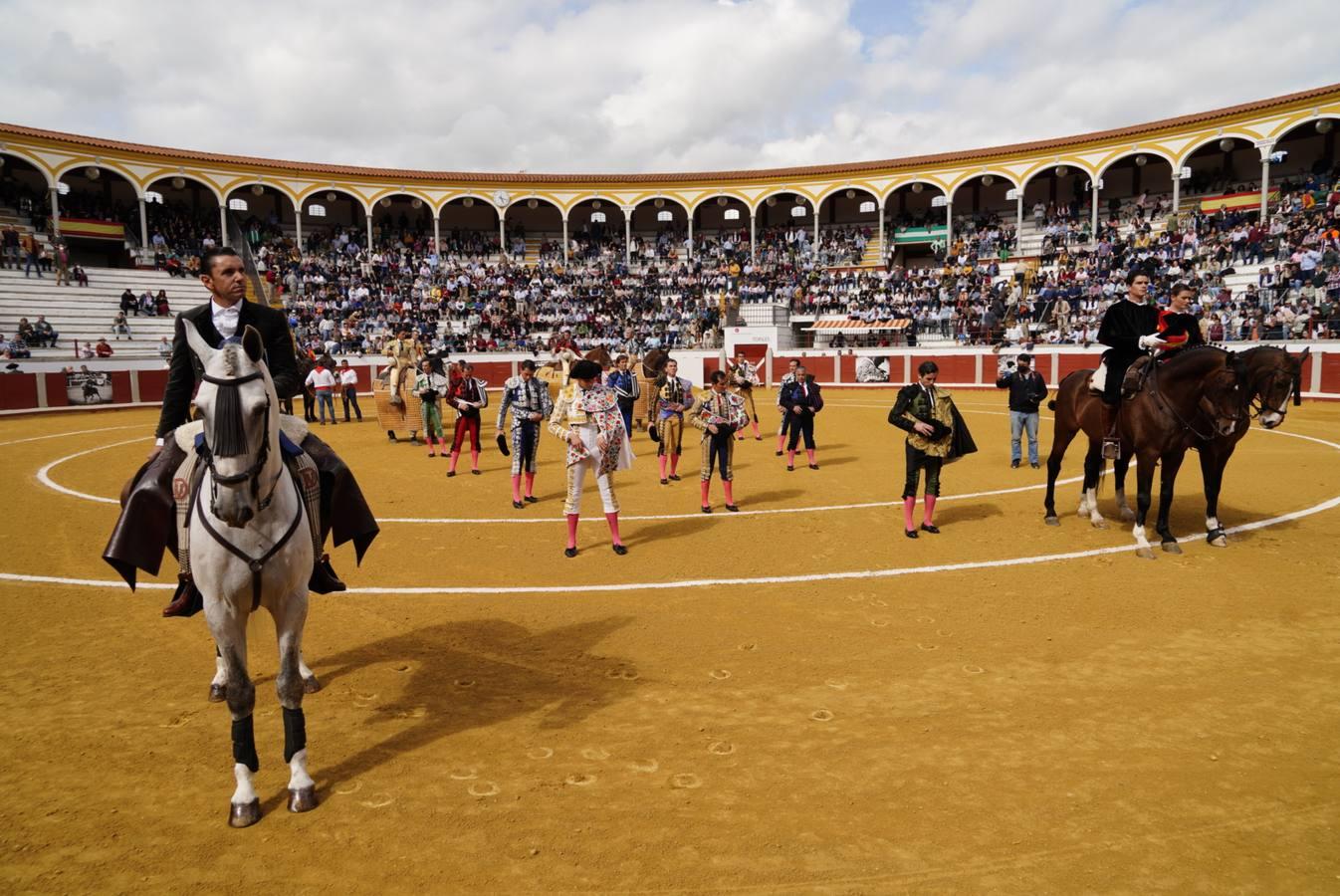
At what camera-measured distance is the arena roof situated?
33.8 meters

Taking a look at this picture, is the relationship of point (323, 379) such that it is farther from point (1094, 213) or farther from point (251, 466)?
point (1094, 213)

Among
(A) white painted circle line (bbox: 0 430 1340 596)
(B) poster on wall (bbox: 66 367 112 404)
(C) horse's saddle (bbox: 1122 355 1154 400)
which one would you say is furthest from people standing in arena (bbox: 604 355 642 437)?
(B) poster on wall (bbox: 66 367 112 404)

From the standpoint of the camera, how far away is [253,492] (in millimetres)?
3113

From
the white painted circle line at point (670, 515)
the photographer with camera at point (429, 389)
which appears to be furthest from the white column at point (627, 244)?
the white painted circle line at point (670, 515)

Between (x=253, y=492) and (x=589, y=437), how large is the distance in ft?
15.3

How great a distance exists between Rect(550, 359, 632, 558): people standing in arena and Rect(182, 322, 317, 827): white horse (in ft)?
13.1

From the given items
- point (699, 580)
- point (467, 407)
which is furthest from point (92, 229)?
point (699, 580)

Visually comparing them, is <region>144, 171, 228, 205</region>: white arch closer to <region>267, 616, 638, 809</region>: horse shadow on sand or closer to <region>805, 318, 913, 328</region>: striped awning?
<region>805, 318, 913, 328</region>: striped awning

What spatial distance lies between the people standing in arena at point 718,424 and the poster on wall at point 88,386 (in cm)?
2419

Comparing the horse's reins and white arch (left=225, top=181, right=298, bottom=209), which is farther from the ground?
white arch (left=225, top=181, right=298, bottom=209)

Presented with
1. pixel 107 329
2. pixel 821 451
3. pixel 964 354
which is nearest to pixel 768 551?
pixel 821 451

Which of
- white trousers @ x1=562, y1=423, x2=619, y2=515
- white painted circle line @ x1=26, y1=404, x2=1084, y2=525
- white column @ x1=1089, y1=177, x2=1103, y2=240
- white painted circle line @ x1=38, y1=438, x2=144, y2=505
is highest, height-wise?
white column @ x1=1089, y1=177, x2=1103, y2=240

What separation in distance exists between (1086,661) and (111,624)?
21.7 feet

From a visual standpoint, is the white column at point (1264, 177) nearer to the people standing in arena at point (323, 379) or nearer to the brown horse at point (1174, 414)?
the brown horse at point (1174, 414)
